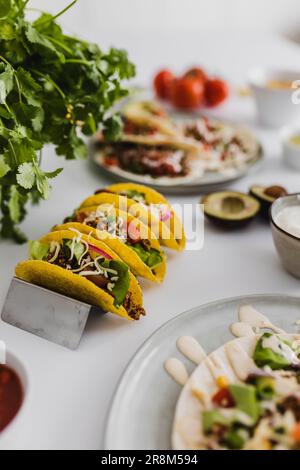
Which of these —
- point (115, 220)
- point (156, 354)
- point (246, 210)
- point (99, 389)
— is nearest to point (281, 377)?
point (156, 354)

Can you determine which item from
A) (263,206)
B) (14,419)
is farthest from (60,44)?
(14,419)

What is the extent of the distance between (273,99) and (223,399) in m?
2.02

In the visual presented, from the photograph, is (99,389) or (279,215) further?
(279,215)

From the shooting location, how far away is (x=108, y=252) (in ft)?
5.25

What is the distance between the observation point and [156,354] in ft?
4.77

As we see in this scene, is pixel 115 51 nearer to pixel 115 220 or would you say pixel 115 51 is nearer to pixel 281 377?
pixel 115 220

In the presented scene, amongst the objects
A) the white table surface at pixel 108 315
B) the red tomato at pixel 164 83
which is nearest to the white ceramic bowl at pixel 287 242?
the white table surface at pixel 108 315

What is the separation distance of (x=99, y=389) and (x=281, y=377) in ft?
1.51

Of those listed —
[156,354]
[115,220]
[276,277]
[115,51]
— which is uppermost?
[115,51]

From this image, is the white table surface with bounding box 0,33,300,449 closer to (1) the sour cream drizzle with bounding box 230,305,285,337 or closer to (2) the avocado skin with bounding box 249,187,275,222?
(2) the avocado skin with bounding box 249,187,275,222

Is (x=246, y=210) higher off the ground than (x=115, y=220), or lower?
lower

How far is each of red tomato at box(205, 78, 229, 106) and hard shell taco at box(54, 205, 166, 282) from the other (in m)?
1.62

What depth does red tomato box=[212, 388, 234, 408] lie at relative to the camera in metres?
1.23

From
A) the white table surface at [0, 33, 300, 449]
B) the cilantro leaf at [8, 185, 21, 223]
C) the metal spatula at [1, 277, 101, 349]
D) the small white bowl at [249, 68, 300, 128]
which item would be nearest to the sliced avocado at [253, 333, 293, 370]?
the white table surface at [0, 33, 300, 449]
